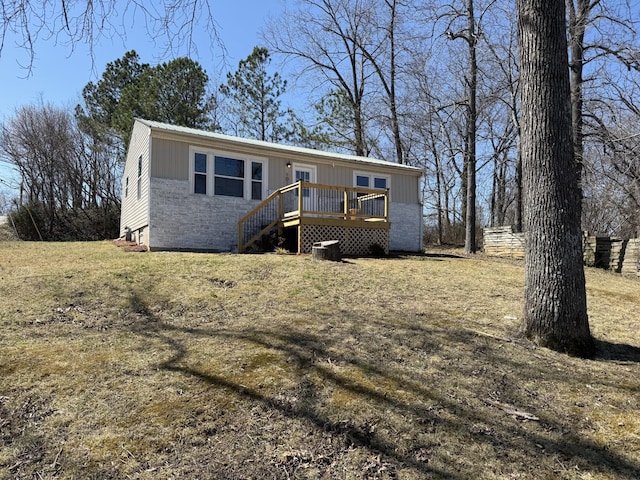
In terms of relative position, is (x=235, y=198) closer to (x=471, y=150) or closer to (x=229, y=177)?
(x=229, y=177)

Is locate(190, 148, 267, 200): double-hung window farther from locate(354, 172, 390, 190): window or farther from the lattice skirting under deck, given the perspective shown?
locate(354, 172, 390, 190): window

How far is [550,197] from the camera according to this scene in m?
4.53

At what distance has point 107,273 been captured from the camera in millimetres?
7352

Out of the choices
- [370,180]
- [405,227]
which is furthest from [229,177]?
[405,227]

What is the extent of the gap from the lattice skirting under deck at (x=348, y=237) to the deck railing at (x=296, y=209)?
0.34 m

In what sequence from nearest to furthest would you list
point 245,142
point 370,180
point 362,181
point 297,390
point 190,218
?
point 297,390
point 190,218
point 245,142
point 362,181
point 370,180

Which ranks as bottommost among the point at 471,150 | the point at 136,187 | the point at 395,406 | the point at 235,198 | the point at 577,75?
the point at 395,406

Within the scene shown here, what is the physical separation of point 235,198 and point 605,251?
11133 millimetres

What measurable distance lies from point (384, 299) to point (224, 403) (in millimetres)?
3859

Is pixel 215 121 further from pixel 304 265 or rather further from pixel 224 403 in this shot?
pixel 224 403

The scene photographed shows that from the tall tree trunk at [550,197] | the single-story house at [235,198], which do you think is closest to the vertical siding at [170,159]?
the single-story house at [235,198]

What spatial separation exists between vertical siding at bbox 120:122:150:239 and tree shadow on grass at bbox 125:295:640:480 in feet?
28.9

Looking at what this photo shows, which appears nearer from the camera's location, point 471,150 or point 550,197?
point 550,197

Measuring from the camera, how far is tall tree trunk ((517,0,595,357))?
448cm
